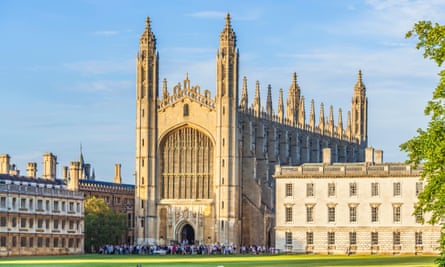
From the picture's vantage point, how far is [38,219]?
330ft

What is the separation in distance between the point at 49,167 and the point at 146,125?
14.5 meters

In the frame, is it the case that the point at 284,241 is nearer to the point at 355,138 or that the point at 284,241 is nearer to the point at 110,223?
the point at 110,223

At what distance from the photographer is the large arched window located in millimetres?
112188

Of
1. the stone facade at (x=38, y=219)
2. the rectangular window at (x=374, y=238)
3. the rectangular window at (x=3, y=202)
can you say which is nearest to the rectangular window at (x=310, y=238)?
the rectangular window at (x=374, y=238)

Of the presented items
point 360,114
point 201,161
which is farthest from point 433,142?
point 360,114

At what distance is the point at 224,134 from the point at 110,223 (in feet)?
44.2

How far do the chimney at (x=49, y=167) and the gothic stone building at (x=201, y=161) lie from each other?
12474mm

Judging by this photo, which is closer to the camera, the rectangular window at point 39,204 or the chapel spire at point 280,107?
the rectangular window at point 39,204

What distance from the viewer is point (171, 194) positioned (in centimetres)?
11288

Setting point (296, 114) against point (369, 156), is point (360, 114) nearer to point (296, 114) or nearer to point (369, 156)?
point (296, 114)

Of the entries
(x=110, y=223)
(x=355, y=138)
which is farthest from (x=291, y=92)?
(x=110, y=223)

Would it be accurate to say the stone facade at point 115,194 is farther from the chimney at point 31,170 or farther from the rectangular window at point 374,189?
the rectangular window at point 374,189

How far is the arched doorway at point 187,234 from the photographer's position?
113 metres

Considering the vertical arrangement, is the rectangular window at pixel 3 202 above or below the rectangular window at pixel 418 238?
above
